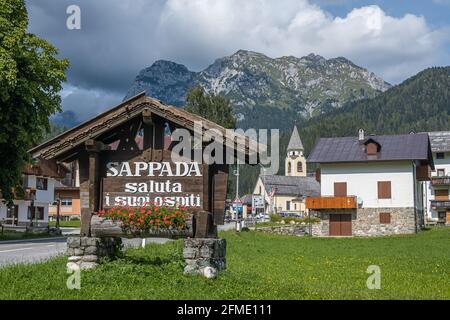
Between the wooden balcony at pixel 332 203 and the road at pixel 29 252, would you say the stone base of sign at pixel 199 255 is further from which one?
the wooden balcony at pixel 332 203

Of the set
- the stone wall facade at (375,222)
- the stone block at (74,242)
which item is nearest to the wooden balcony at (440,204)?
the stone wall facade at (375,222)

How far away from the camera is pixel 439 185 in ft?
255

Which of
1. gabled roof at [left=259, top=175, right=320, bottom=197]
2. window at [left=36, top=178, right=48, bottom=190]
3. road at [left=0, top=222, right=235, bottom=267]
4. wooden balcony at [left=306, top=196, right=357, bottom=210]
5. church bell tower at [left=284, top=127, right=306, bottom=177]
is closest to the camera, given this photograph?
road at [left=0, top=222, right=235, bottom=267]

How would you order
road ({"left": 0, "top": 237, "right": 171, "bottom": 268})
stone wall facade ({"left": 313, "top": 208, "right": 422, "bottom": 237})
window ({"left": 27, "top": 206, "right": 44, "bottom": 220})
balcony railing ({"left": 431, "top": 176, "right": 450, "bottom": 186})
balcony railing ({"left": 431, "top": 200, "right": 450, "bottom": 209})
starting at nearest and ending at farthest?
road ({"left": 0, "top": 237, "right": 171, "bottom": 268}) → stone wall facade ({"left": 313, "top": 208, "right": 422, "bottom": 237}) → window ({"left": 27, "top": 206, "right": 44, "bottom": 220}) → balcony railing ({"left": 431, "top": 200, "right": 450, "bottom": 209}) → balcony railing ({"left": 431, "top": 176, "right": 450, "bottom": 186})

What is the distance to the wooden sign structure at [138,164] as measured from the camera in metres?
12.6

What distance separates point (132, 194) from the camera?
12.9 metres

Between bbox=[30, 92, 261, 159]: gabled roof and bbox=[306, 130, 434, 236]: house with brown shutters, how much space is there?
3968cm

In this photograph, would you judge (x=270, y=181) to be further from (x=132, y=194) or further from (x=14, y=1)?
(x=132, y=194)

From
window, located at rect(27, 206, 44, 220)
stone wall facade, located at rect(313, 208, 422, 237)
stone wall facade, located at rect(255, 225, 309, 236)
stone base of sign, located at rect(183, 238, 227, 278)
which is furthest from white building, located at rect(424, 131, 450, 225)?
stone base of sign, located at rect(183, 238, 227, 278)

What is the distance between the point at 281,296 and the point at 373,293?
274 centimetres

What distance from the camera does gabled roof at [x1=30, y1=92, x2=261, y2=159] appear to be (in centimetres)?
1264

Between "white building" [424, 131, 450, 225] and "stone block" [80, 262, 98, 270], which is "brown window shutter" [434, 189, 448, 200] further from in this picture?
"stone block" [80, 262, 98, 270]
